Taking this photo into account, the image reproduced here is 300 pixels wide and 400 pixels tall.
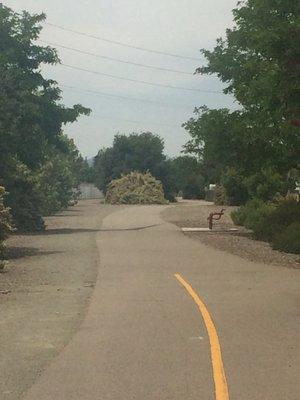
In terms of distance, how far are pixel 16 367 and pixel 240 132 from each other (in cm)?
2246

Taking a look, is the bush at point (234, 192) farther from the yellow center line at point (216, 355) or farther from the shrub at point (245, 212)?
the yellow center line at point (216, 355)

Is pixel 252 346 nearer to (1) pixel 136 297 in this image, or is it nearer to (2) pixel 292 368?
(2) pixel 292 368

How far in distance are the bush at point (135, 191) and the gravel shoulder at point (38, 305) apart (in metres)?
58.7

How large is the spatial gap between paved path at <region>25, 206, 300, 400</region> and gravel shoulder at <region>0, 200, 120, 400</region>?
8.9 inches

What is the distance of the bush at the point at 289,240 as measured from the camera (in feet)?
74.7

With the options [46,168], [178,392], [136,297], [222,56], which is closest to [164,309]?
[136,297]

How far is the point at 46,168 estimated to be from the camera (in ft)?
191

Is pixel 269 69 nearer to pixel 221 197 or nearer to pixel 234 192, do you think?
pixel 234 192

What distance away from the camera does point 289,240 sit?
23.3 metres

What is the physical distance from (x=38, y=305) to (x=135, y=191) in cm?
7244

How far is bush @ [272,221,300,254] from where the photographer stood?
74.7 ft

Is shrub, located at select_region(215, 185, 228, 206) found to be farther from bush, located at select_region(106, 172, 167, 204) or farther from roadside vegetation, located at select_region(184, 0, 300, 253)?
roadside vegetation, located at select_region(184, 0, 300, 253)

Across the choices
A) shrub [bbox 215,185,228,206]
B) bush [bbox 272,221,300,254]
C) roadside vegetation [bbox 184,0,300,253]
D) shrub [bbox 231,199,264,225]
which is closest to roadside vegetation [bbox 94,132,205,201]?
shrub [bbox 215,185,228,206]

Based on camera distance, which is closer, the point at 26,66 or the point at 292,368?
the point at 292,368
